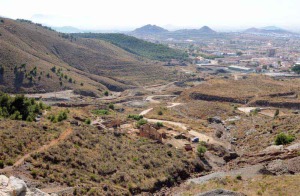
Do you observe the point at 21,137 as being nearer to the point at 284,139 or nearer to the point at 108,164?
the point at 108,164

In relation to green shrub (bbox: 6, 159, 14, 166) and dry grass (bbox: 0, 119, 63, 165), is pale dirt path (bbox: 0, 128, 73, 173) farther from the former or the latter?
dry grass (bbox: 0, 119, 63, 165)

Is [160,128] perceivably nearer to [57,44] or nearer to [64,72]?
[64,72]

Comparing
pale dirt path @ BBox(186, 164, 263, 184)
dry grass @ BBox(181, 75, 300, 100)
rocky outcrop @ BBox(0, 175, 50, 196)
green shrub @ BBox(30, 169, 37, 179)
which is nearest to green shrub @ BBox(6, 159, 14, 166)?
green shrub @ BBox(30, 169, 37, 179)

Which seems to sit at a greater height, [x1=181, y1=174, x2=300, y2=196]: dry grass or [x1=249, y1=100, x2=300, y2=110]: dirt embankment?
[x1=181, y1=174, x2=300, y2=196]: dry grass

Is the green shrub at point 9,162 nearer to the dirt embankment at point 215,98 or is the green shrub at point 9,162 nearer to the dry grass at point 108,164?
the dry grass at point 108,164

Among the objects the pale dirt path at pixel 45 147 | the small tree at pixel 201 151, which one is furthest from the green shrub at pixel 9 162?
the small tree at pixel 201 151

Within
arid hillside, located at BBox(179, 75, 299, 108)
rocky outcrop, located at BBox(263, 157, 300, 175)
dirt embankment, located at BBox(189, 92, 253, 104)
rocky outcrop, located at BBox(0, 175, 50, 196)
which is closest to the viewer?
rocky outcrop, located at BBox(0, 175, 50, 196)

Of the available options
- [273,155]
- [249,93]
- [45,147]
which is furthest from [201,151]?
[249,93]

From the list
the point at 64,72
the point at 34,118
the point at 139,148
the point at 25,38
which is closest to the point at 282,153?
the point at 139,148
